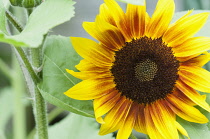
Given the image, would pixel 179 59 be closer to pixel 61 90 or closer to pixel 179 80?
pixel 179 80

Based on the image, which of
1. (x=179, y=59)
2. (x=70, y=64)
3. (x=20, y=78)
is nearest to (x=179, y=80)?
(x=179, y=59)

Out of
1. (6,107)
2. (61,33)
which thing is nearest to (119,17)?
(6,107)

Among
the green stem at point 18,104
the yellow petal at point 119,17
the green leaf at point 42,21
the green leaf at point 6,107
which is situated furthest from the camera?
the green leaf at point 6,107

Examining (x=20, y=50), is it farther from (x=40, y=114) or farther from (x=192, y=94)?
(x=192, y=94)

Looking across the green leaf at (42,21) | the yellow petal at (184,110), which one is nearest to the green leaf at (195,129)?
the yellow petal at (184,110)

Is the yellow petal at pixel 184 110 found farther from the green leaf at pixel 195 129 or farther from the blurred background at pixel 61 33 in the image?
the blurred background at pixel 61 33

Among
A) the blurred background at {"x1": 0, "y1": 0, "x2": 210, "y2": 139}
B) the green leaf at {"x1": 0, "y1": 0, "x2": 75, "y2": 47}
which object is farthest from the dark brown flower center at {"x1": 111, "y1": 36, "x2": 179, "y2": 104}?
the blurred background at {"x1": 0, "y1": 0, "x2": 210, "y2": 139}
